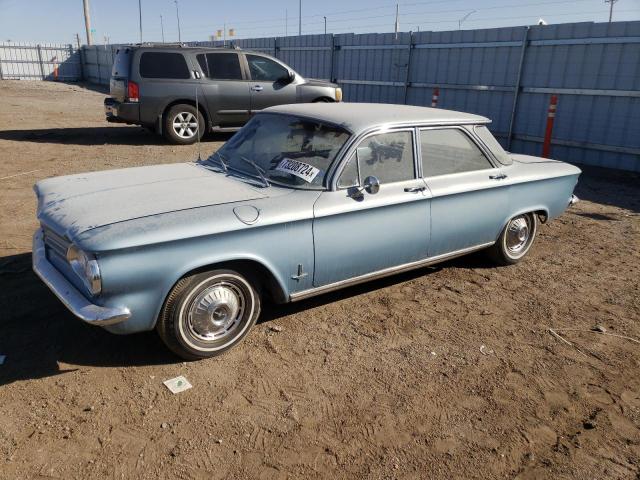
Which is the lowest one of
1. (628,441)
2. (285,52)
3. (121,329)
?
(628,441)

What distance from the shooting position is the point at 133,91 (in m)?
10.5

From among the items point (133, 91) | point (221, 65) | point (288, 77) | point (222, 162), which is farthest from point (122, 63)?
point (222, 162)

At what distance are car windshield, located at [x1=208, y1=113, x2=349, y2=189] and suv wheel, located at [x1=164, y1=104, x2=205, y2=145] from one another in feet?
21.9

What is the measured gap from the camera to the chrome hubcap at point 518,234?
17.4 feet

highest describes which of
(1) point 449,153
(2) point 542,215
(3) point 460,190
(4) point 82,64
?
(4) point 82,64

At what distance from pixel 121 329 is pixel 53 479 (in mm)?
861

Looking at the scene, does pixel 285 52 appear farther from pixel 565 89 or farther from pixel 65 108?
pixel 565 89

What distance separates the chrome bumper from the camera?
117 inches

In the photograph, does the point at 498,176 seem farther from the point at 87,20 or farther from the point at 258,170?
the point at 87,20

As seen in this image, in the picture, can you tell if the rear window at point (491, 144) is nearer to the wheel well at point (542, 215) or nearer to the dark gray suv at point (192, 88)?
the wheel well at point (542, 215)

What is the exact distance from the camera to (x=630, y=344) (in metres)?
4.02

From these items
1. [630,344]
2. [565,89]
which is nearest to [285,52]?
[565,89]

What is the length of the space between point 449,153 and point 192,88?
24.5 ft

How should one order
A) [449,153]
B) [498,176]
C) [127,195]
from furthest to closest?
[498,176]
[449,153]
[127,195]
